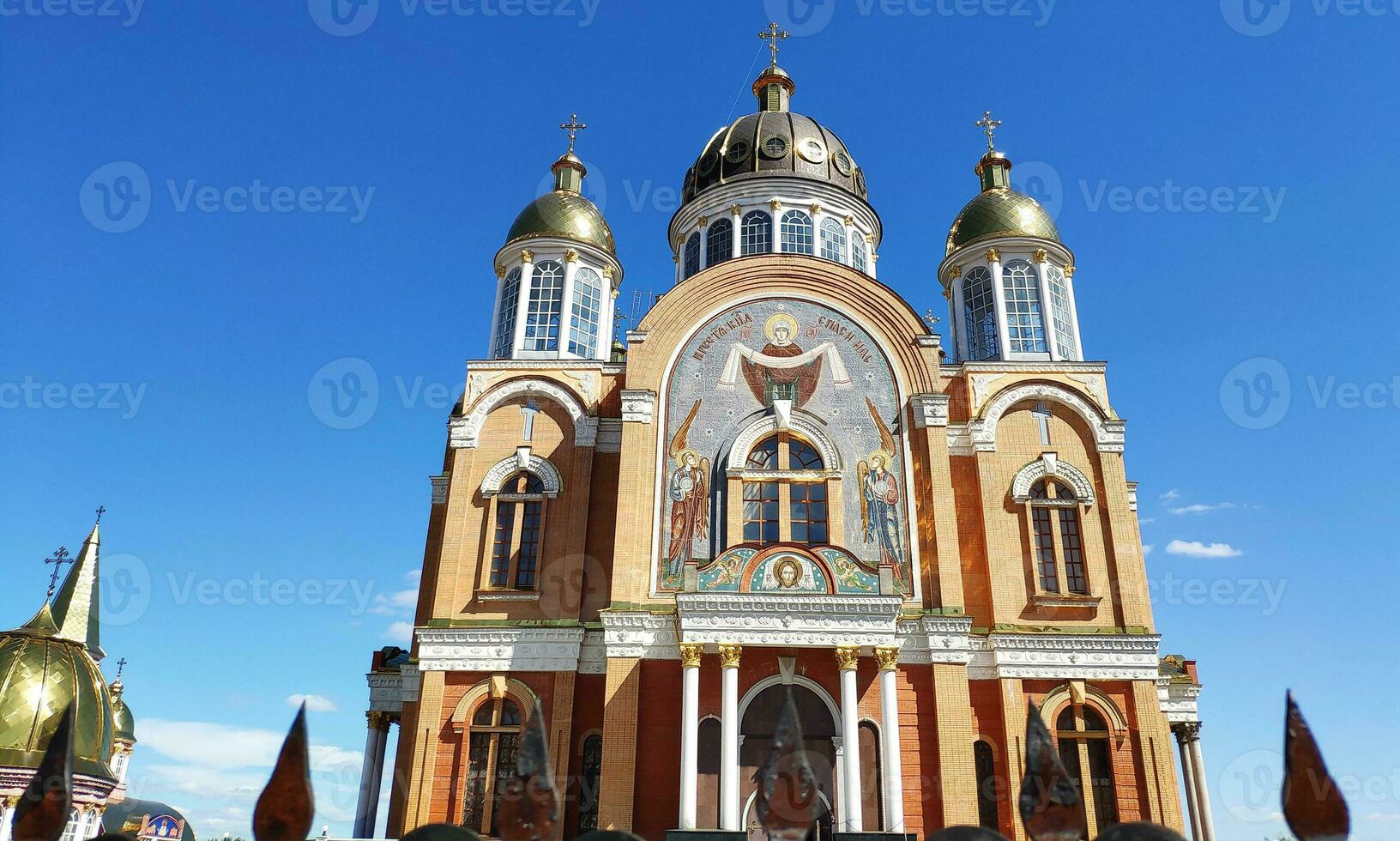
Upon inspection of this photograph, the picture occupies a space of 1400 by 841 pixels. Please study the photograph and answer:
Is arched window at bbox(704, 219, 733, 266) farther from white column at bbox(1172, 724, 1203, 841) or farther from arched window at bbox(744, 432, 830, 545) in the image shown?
white column at bbox(1172, 724, 1203, 841)

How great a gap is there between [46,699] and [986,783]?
20.2 metres

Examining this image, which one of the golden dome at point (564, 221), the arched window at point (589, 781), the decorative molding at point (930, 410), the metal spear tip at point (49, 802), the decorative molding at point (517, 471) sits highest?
the golden dome at point (564, 221)

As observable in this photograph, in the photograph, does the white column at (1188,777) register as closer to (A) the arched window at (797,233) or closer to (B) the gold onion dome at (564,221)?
(A) the arched window at (797,233)

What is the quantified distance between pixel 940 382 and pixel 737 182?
9.13 metres

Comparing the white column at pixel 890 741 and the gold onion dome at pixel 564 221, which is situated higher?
the gold onion dome at pixel 564 221

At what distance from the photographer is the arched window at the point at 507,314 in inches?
917

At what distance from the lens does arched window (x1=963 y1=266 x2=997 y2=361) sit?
2344 centimetres

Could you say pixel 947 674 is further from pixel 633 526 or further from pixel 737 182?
pixel 737 182

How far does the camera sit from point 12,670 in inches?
843

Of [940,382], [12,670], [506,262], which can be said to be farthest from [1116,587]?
[12,670]

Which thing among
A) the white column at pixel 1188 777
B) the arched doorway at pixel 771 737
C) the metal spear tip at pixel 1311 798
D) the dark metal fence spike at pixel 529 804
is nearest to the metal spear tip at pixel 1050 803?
the metal spear tip at pixel 1311 798

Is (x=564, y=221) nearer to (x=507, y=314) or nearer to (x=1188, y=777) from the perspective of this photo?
(x=507, y=314)

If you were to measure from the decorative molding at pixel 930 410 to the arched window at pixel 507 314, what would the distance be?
967 cm

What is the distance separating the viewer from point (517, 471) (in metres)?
21.1
